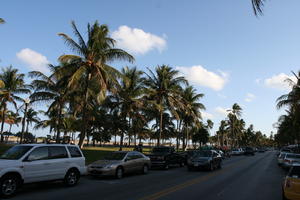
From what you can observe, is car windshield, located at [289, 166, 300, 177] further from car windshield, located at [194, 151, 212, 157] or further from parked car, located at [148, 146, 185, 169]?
parked car, located at [148, 146, 185, 169]

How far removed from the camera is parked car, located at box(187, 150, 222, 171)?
1964 cm

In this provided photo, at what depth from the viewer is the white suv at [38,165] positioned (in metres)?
9.16

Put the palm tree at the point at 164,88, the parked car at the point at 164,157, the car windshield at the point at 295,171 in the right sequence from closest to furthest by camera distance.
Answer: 1. the car windshield at the point at 295,171
2. the parked car at the point at 164,157
3. the palm tree at the point at 164,88

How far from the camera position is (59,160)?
11094 mm

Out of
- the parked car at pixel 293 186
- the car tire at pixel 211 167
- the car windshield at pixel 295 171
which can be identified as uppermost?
the car windshield at pixel 295 171

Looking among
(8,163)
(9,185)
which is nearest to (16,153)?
(8,163)

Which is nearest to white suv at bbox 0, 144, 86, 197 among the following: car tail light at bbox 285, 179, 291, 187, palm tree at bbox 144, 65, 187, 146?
car tail light at bbox 285, 179, 291, 187

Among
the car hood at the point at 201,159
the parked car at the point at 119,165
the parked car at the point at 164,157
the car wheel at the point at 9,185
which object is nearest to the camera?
the car wheel at the point at 9,185

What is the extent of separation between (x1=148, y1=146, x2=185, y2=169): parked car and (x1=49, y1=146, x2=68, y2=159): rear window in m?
10.3

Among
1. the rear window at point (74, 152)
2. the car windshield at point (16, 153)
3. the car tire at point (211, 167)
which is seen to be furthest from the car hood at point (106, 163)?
the car tire at point (211, 167)

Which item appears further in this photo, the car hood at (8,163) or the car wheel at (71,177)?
the car wheel at (71,177)

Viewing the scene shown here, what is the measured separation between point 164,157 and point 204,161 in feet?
9.77

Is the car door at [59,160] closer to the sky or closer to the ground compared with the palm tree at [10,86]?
closer to the ground

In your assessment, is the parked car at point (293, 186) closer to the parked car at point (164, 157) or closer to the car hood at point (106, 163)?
the car hood at point (106, 163)
